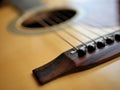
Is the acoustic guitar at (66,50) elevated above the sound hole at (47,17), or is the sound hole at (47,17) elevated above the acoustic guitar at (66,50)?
the acoustic guitar at (66,50)

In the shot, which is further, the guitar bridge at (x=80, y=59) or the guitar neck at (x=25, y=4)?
the guitar neck at (x=25, y=4)

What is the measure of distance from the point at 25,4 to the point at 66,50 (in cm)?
61

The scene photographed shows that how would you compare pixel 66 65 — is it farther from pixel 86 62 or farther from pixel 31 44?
pixel 31 44

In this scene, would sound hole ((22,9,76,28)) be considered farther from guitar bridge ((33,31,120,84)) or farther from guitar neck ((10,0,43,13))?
guitar bridge ((33,31,120,84))

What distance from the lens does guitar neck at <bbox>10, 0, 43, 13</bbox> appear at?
104 cm

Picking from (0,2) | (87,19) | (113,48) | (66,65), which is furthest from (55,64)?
(0,2)

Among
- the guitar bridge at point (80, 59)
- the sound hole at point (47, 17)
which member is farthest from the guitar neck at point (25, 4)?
the guitar bridge at point (80, 59)

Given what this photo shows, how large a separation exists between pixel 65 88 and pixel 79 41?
199 mm

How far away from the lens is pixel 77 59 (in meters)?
0.51

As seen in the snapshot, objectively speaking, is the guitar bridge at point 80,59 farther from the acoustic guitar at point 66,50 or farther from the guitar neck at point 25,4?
the guitar neck at point 25,4

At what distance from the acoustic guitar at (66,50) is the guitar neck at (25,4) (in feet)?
0.25

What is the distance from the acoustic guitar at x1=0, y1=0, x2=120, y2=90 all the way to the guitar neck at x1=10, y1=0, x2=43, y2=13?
3.0 inches

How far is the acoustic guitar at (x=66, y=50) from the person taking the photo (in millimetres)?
474

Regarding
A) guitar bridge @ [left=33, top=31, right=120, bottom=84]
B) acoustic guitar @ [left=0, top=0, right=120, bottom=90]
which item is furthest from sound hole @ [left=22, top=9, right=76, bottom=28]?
guitar bridge @ [left=33, top=31, right=120, bottom=84]
